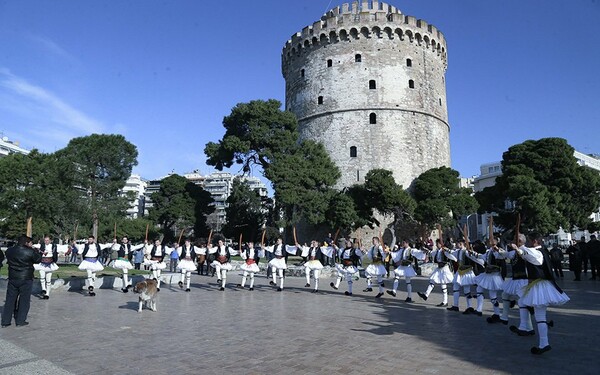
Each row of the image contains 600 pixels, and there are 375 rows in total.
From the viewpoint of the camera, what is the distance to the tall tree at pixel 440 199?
39.8m

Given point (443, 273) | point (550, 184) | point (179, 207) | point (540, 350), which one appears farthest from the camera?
point (179, 207)

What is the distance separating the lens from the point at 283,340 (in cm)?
780

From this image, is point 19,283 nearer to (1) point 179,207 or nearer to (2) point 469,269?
(2) point 469,269

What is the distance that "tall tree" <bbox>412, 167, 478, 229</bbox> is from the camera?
39781 millimetres

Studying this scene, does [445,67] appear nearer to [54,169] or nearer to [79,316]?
[54,169]

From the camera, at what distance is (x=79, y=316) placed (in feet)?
33.8

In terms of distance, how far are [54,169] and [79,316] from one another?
3323 centimetres

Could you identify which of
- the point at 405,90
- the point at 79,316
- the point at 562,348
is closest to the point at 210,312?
the point at 79,316

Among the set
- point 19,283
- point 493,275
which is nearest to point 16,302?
point 19,283

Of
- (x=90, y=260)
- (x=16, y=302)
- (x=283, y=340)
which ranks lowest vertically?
(x=283, y=340)

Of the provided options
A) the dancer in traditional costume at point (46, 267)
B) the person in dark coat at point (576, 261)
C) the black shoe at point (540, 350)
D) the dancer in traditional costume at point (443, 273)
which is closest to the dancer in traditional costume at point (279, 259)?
the dancer in traditional costume at point (443, 273)

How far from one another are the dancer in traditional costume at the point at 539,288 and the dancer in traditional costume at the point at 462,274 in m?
3.27

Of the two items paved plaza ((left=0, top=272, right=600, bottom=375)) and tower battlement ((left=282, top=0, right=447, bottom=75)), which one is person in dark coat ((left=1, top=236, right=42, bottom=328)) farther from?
tower battlement ((left=282, top=0, right=447, bottom=75))

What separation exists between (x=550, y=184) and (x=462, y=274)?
33012 millimetres
